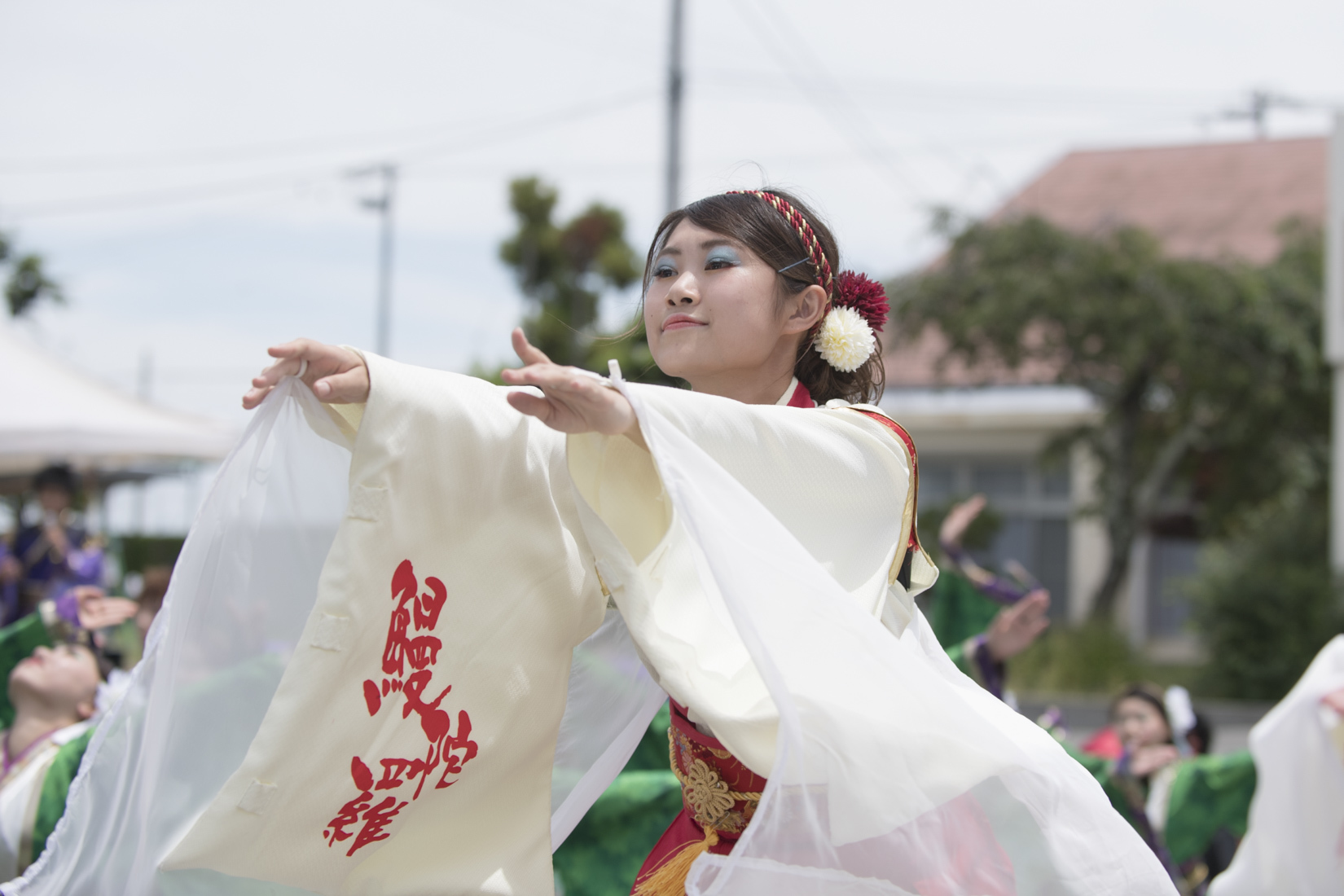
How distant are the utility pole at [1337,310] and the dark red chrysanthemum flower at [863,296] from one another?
31.2 ft

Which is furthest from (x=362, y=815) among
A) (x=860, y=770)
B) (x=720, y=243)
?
(x=720, y=243)

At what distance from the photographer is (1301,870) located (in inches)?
129

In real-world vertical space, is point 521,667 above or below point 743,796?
above

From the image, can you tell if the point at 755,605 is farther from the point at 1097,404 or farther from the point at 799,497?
the point at 1097,404

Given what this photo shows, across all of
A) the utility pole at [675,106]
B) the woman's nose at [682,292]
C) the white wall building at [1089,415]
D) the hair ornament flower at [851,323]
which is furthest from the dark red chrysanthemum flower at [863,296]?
the white wall building at [1089,415]

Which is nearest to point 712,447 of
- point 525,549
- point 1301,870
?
point 525,549

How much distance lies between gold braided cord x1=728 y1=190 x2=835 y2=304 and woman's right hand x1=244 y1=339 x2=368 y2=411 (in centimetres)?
66

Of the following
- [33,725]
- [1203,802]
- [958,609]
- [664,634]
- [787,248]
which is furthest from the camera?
[958,609]

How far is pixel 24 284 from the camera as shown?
1543 centimetres

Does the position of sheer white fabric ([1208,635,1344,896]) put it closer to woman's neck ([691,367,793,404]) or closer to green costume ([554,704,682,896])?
green costume ([554,704,682,896])

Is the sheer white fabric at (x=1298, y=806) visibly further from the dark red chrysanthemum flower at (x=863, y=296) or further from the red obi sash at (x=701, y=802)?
the red obi sash at (x=701, y=802)

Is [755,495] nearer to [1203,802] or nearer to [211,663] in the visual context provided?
[211,663]

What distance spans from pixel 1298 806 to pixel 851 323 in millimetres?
2315

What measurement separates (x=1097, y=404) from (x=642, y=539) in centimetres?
1145
